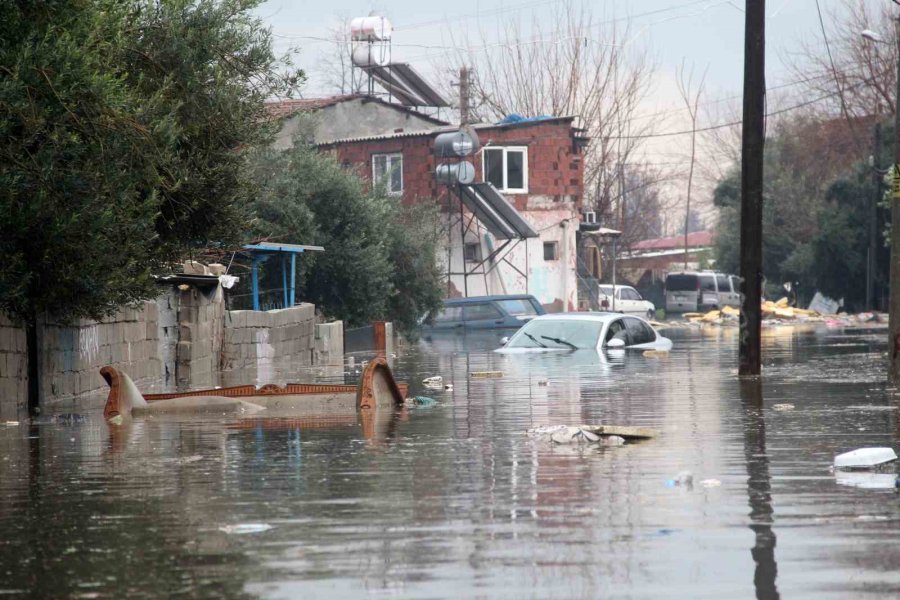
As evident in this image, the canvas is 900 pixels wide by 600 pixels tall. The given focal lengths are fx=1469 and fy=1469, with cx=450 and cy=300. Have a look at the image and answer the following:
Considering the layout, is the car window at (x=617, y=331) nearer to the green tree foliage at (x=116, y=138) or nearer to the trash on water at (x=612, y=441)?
the green tree foliage at (x=116, y=138)

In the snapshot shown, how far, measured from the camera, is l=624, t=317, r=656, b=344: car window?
2714 centimetres

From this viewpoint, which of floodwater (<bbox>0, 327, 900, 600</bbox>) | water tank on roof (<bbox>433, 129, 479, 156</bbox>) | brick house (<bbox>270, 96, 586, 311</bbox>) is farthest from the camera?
brick house (<bbox>270, 96, 586, 311</bbox>)

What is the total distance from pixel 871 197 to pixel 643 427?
46122 millimetres

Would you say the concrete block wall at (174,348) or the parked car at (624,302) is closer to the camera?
the concrete block wall at (174,348)

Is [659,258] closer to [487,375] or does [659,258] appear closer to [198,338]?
[198,338]

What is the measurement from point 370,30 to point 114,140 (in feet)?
133

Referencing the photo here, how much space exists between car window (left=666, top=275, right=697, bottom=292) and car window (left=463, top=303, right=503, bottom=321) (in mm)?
28839

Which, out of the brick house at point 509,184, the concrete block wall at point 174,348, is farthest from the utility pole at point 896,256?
the brick house at point 509,184

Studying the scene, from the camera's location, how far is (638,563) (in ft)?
21.1

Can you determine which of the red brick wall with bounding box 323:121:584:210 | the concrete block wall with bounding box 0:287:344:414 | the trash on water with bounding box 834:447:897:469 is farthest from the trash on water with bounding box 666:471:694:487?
the red brick wall with bounding box 323:121:584:210

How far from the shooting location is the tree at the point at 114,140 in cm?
1362

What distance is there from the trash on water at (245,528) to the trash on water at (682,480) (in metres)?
2.71

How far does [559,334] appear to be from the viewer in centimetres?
2611

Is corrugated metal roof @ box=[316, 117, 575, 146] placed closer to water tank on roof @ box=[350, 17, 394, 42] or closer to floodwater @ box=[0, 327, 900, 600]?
water tank on roof @ box=[350, 17, 394, 42]
